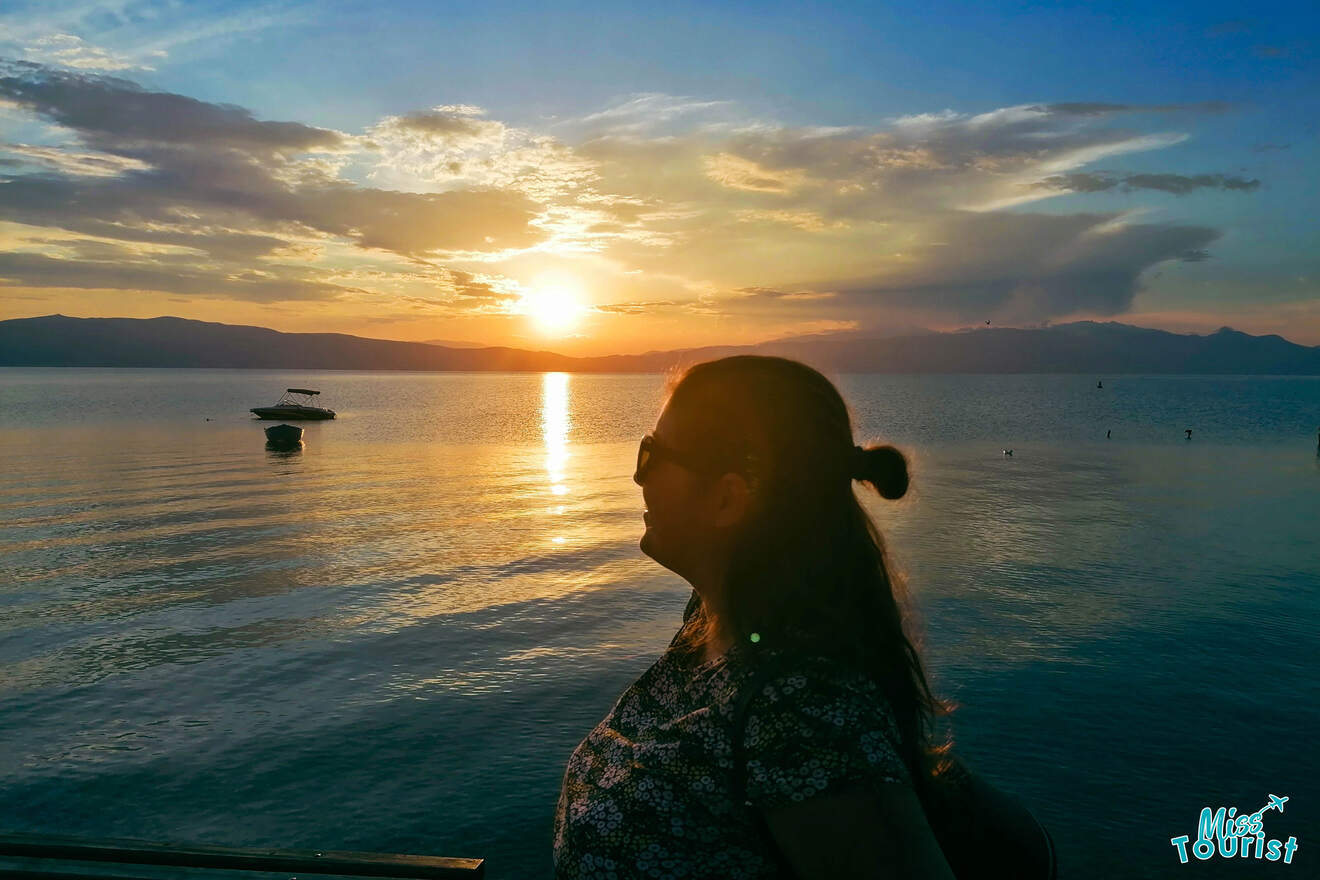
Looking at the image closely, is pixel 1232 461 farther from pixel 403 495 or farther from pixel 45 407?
pixel 45 407

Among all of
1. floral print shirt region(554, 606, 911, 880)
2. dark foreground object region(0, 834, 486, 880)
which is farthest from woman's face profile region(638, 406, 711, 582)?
dark foreground object region(0, 834, 486, 880)

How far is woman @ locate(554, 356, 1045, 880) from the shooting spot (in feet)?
5.60

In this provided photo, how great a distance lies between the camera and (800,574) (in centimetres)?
210

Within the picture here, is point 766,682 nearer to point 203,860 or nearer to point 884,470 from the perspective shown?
point 884,470

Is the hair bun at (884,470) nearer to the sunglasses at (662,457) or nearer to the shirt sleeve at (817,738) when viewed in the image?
the sunglasses at (662,457)

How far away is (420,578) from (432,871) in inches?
582

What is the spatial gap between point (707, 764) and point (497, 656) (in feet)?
37.1

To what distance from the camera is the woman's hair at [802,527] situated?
6.94ft

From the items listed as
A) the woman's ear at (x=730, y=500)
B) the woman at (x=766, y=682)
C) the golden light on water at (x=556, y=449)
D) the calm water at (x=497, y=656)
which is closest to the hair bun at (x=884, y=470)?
the woman at (x=766, y=682)

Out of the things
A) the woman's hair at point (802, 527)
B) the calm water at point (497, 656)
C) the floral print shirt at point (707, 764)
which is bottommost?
the calm water at point (497, 656)

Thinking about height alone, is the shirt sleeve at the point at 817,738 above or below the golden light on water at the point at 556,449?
above

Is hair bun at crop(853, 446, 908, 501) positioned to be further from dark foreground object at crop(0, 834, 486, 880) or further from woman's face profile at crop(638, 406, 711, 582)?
dark foreground object at crop(0, 834, 486, 880)

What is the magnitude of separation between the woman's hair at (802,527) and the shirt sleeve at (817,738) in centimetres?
26

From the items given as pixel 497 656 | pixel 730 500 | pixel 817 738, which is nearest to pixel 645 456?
pixel 730 500
